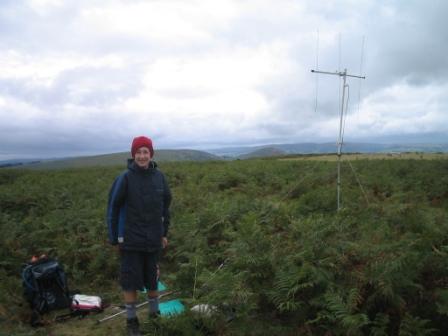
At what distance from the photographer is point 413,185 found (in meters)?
13.3

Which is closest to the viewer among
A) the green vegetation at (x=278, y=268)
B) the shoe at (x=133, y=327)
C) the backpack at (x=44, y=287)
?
the green vegetation at (x=278, y=268)

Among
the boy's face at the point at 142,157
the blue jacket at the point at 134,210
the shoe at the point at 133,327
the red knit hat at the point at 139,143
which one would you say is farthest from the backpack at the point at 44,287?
the red knit hat at the point at 139,143

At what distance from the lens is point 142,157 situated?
4.68m

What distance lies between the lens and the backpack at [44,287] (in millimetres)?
5633

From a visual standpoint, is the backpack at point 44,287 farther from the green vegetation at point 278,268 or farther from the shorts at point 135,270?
the shorts at point 135,270

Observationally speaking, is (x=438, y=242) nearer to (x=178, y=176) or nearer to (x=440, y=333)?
(x=440, y=333)

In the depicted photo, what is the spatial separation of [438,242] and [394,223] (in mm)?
1833

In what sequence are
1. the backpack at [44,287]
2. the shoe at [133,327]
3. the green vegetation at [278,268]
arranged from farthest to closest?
the backpack at [44,287], the shoe at [133,327], the green vegetation at [278,268]

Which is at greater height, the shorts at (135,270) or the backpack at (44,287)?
the shorts at (135,270)

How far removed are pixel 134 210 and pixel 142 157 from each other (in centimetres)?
73

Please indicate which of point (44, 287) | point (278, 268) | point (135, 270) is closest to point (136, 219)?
point (135, 270)

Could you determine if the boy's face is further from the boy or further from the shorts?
the shorts

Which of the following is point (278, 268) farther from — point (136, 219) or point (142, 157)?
point (142, 157)

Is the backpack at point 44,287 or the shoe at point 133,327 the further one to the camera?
the backpack at point 44,287
